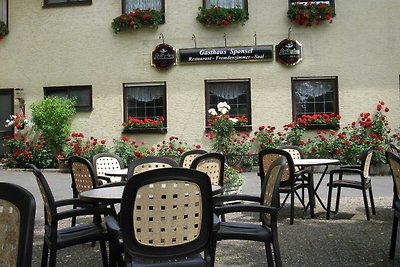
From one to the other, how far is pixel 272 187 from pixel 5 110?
12331mm

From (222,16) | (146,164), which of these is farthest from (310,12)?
(146,164)

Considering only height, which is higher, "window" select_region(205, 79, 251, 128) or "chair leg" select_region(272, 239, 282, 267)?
"window" select_region(205, 79, 251, 128)

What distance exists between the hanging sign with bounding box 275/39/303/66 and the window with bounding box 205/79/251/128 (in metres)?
1.32

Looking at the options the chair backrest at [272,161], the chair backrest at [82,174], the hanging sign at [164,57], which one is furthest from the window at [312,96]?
the chair backrest at [82,174]

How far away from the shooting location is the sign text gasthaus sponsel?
12430mm

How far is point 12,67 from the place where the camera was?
13.4 meters

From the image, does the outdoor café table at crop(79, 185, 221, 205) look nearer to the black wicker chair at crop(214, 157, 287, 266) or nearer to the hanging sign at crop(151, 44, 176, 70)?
the black wicker chair at crop(214, 157, 287, 266)

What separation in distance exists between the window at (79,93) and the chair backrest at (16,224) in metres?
11.6

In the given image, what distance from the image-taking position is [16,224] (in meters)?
1.66

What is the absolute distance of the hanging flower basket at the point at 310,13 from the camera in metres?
12.2

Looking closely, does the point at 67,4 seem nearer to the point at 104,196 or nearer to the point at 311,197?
the point at 311,197

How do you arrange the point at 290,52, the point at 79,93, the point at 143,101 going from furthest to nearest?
the point at 79,93 → the point at 143,101 → the point at 290,52

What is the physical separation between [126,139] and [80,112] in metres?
1.85

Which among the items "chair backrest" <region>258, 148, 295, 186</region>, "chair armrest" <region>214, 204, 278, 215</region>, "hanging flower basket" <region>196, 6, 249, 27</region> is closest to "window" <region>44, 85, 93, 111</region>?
"hanging flower basket" <region>196, 6, 249, 27</region>
